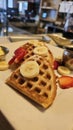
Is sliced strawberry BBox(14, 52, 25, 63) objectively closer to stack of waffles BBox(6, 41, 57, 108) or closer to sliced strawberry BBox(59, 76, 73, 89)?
stack of waffles BBox(6, 41, 57, 108)

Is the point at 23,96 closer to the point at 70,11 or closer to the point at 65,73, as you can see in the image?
the point at 65,73

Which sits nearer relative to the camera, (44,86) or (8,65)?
(44,86)

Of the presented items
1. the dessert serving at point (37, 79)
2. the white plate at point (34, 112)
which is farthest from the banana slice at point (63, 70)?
the white plate at point (34, 112)

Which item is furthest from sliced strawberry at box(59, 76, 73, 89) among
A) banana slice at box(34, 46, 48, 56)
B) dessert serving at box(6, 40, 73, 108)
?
banana slice at box(34, 46, 48, 56)

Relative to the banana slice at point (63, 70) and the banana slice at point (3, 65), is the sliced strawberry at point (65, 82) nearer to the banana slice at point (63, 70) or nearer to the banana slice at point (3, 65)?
the banana slice at point (63, 70)

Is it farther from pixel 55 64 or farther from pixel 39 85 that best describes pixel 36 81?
pixel 55 64

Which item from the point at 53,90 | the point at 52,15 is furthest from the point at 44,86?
the point at 52,15

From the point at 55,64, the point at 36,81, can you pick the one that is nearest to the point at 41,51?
the point at 55,64
